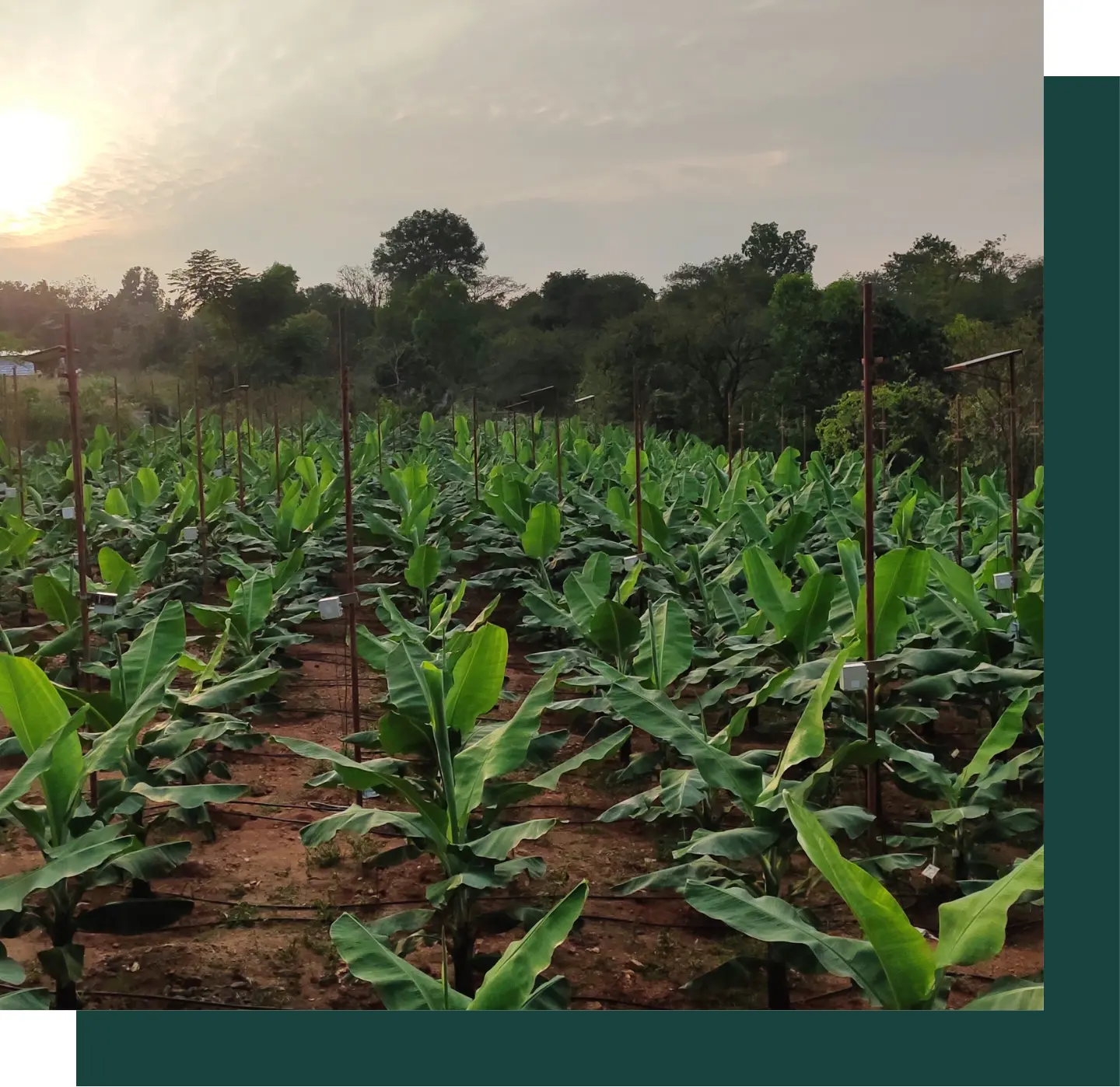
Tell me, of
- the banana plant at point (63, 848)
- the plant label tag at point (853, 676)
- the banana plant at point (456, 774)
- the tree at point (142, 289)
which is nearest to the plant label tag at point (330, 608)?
the banana plant at point (456, 774)

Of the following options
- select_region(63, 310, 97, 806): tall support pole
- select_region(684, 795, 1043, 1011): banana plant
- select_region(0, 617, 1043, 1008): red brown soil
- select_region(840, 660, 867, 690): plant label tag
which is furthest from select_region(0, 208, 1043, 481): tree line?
select_region(684, 795, 1043, 1011): banana plant

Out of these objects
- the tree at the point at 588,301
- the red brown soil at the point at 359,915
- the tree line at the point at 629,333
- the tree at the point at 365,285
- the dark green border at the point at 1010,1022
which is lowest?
the red brown soil at the point at 359,915

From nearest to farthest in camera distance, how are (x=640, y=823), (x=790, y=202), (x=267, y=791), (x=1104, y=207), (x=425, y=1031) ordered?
(x=425, y=1031)
(x=1104, y=207)
(x=640, y=823)
(x=267, y=791)
(x=790, y=202)

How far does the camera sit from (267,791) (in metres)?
3.10

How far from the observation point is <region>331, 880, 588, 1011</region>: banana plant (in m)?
1.51

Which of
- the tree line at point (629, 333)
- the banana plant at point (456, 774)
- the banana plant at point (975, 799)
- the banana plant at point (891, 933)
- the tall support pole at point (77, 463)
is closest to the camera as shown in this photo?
the banana plant at point (891, 933)

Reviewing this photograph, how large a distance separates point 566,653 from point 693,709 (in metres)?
0.57

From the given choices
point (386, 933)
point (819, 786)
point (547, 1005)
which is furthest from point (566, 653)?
point (547, 1005)

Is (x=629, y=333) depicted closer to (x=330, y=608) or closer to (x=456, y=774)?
(x=330, y=608)

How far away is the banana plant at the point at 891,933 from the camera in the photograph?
1488 millimetres

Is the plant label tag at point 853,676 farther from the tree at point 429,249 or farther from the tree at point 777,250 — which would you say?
the tree at point 429,249

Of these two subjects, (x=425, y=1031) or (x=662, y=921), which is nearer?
(x=425, y=1031)

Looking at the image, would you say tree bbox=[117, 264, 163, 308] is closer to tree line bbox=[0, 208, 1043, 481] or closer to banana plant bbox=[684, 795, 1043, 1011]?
tree line bbox=[0, 208, 1043, 481]

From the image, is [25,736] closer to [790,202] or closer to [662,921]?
[662,921]
